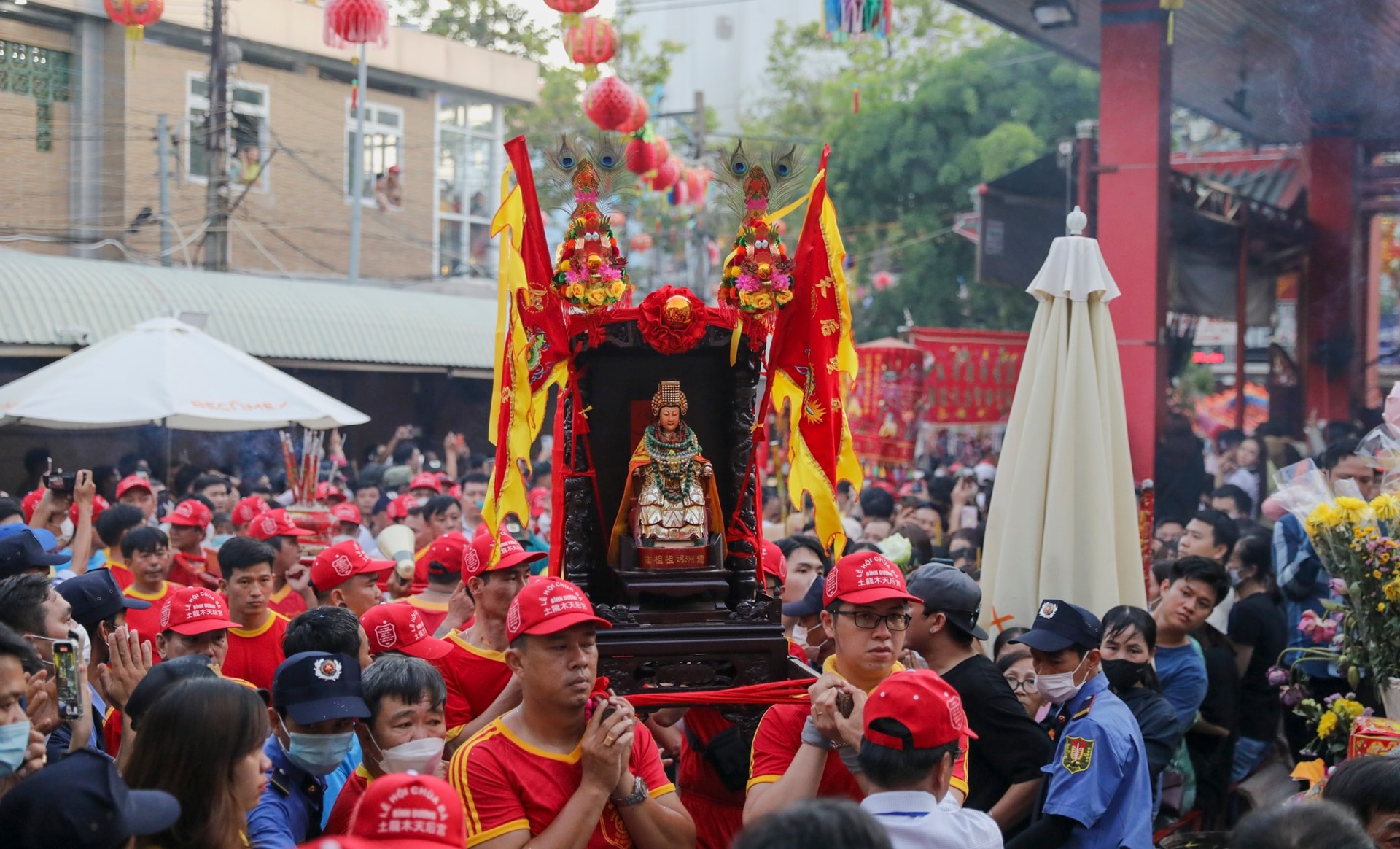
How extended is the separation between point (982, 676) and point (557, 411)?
178 cm

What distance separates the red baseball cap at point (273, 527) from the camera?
6.53 m

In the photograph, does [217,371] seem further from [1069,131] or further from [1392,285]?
[1392,285]

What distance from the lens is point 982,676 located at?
4.12 meters

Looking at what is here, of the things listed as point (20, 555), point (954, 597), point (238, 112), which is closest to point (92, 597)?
point (20, 555)

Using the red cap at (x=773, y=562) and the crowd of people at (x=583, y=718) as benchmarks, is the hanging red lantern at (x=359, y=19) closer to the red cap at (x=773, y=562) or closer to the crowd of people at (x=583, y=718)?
the crowd of people at (x=583, y=718)

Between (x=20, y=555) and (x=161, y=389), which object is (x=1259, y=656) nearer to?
(x=20, y=555)

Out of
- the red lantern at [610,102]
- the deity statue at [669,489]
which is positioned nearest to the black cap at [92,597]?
the deity statue at [669,489]

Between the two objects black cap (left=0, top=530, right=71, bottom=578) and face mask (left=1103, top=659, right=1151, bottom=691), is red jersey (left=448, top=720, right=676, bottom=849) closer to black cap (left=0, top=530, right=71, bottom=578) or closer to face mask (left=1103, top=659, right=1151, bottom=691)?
face mask (left=1103, top=659, right=1151, bottom=691)

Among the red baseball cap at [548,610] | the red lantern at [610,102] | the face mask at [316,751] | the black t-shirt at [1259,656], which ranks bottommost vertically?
the black t-shirt at [1259,656]

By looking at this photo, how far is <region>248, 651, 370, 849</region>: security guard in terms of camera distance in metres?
3.31

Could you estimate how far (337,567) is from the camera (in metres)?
5.35

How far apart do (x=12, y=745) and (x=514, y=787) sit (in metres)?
1.11

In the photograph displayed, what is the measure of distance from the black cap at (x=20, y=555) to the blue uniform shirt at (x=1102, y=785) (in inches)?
146

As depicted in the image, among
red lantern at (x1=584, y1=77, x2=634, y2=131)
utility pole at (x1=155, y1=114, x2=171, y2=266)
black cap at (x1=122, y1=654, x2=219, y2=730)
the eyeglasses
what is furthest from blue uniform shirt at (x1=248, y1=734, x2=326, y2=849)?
utility pole at (x1=155, y1=114, x2=171, y2=266)
